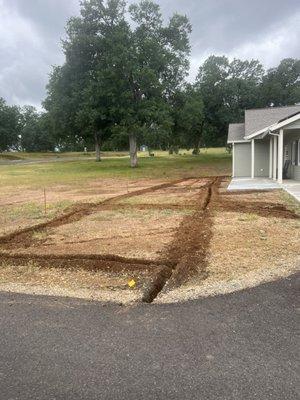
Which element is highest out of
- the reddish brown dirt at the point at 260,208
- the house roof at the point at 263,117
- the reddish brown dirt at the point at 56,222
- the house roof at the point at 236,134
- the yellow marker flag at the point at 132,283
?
the house roof at the point at 263,117

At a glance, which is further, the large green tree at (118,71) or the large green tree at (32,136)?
the large green tree at (32,136)

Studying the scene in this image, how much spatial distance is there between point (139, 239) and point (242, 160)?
1696 centimetres

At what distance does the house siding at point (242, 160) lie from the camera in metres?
22.5

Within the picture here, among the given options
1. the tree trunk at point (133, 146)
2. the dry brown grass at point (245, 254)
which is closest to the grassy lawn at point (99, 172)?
the tree trunk at point (133, 146)

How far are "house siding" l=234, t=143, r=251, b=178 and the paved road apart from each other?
18961 mm

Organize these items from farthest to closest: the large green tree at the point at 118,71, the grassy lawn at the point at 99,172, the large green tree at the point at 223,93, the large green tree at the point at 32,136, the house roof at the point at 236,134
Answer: the large green tree at the point at 32,136 < the large green tree at the point at 223,93 < the large green tree at the point at 118,71 < the grassy lawn at the point at 99,172 < the house roof at the point at 236,134

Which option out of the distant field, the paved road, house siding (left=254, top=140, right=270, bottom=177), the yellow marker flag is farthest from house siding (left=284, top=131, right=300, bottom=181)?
the yellow marker flag

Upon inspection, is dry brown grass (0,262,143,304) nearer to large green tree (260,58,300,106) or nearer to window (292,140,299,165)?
window (292,140,299,165)

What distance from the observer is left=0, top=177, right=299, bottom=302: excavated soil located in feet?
16.7

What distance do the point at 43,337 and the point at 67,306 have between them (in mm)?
699

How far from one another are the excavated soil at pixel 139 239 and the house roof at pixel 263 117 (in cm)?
991

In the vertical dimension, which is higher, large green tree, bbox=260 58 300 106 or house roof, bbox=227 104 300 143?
large green tree, bbox=260 58 300 106

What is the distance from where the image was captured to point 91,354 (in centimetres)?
307

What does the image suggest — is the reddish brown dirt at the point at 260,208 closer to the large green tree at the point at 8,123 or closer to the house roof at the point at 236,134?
the house roof at the point at 236,134
